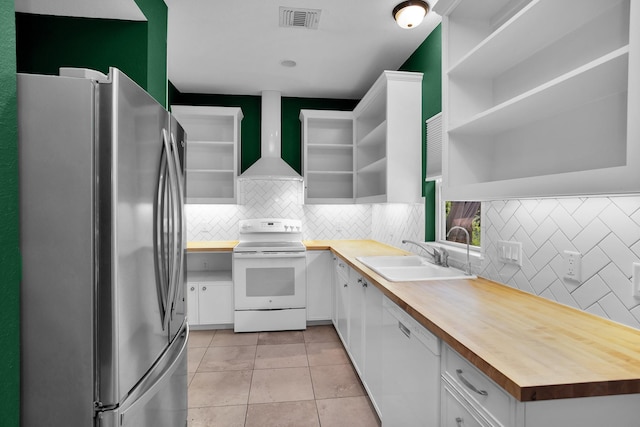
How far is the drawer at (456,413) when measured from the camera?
100 cm

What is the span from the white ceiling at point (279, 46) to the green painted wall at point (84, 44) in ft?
1.61

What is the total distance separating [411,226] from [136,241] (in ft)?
7.79

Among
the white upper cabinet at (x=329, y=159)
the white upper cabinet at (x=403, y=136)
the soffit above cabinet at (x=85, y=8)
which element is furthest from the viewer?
the white upper cabinet at (x=329, y=159)

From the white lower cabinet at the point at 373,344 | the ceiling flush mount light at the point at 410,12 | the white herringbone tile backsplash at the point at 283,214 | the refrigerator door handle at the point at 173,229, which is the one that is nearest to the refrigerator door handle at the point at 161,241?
the refrigerator door handle at the point at 173,229

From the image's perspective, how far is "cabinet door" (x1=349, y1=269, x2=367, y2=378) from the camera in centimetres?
239

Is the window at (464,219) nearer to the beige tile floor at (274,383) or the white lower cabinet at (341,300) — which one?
the white lower cabinet at (341,300)

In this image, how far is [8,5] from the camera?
1.00 meters

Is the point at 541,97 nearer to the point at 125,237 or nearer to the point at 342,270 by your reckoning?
the point at 125,237

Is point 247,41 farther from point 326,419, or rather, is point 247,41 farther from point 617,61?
point 326,419

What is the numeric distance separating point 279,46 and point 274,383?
2.78 m

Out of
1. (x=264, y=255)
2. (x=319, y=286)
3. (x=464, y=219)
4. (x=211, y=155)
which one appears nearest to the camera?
(x=464, y=219)

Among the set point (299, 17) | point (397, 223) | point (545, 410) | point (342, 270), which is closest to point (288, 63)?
point (299, 17)

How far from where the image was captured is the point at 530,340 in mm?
1065

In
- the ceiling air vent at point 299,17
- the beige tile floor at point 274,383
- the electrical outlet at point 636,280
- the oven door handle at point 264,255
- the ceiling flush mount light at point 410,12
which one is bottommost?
the beige tile floor at point 274,383
